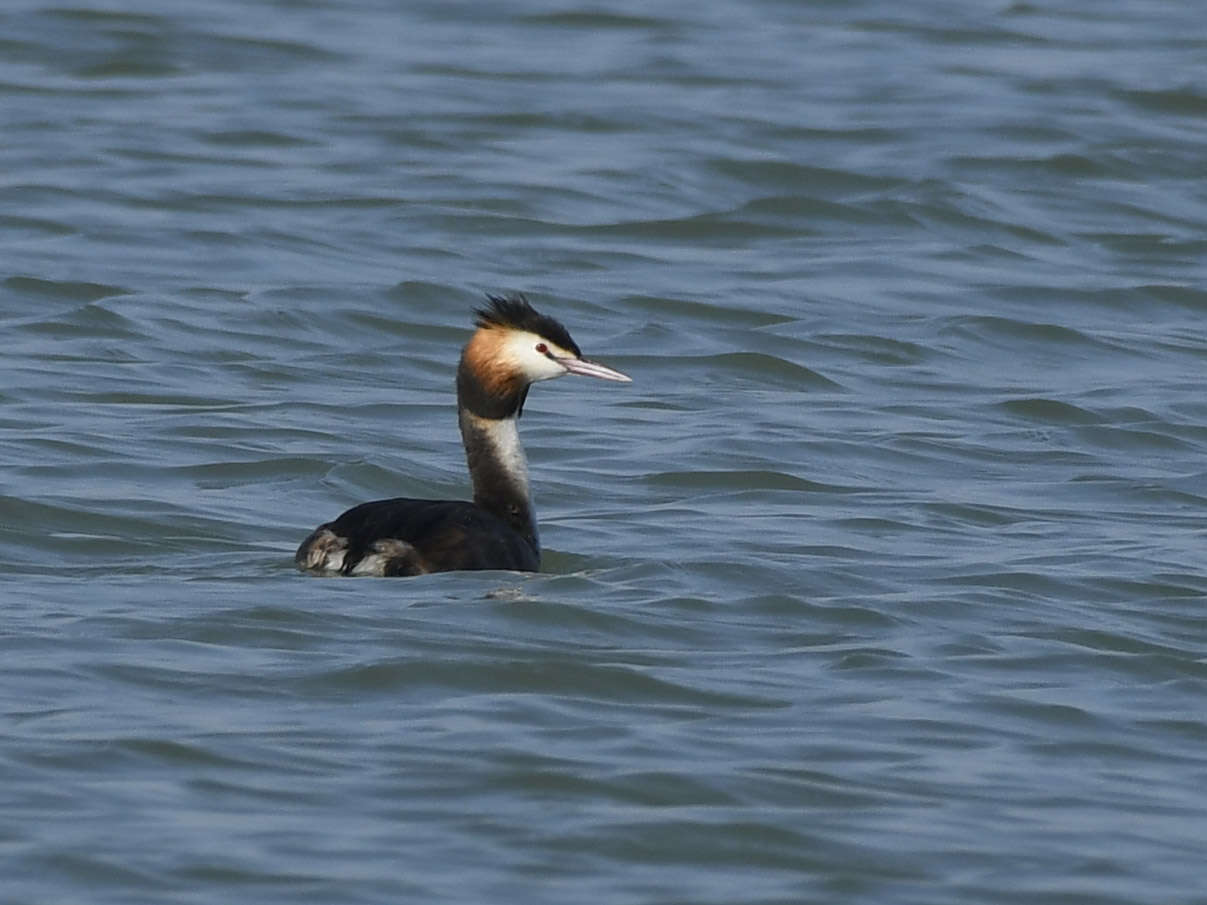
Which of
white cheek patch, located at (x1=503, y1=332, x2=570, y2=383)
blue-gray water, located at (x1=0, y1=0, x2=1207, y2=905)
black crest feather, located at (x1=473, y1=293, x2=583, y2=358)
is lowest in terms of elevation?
blue-gray water, located at (x1=0, y1=0, x2=1207, y2=905)

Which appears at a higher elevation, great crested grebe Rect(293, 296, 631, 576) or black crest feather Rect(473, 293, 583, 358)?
black crest feather Rect(473, 293, 583, 358)

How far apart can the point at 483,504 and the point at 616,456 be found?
6.44 ft

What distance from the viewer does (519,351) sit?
28.2ft

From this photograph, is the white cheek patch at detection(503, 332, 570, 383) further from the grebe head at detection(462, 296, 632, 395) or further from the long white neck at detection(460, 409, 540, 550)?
the long white neck at detection(460, 409, 540, 550)

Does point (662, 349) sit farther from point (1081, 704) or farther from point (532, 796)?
point (532, 796)

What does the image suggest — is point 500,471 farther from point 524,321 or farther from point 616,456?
point 616,456

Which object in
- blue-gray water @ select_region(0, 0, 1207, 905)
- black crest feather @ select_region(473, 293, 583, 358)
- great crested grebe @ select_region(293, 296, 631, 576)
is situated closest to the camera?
blue-gray water @ select_region(0, 0, 1207, 905)

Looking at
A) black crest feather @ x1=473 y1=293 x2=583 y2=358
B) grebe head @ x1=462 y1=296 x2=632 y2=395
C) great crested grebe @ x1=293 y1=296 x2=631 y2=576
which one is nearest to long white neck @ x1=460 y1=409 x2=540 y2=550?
great crested grebe @ x1=293 y1=296 x2=631 y2=576

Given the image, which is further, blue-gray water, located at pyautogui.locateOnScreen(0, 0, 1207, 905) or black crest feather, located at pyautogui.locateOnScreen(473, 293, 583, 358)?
black crest feather, located at pyautogui.locateOnScreen(473, 293, 583, 358)

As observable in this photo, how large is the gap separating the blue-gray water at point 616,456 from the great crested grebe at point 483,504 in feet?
0.37

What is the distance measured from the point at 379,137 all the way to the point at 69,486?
865cm

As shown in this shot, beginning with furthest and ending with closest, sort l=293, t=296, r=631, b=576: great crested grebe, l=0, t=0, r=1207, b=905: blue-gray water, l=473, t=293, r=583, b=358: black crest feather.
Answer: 1. l=473, t=293, r=583, b=358: black crest feather
2. l=293, t=296, r=631, b=576: great crested grebe
3. l=0, t=0, r=1207, b=905: blue-gray water

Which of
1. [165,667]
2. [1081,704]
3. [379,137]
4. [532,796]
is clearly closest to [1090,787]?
[1081,704]

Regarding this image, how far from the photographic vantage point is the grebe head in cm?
852
